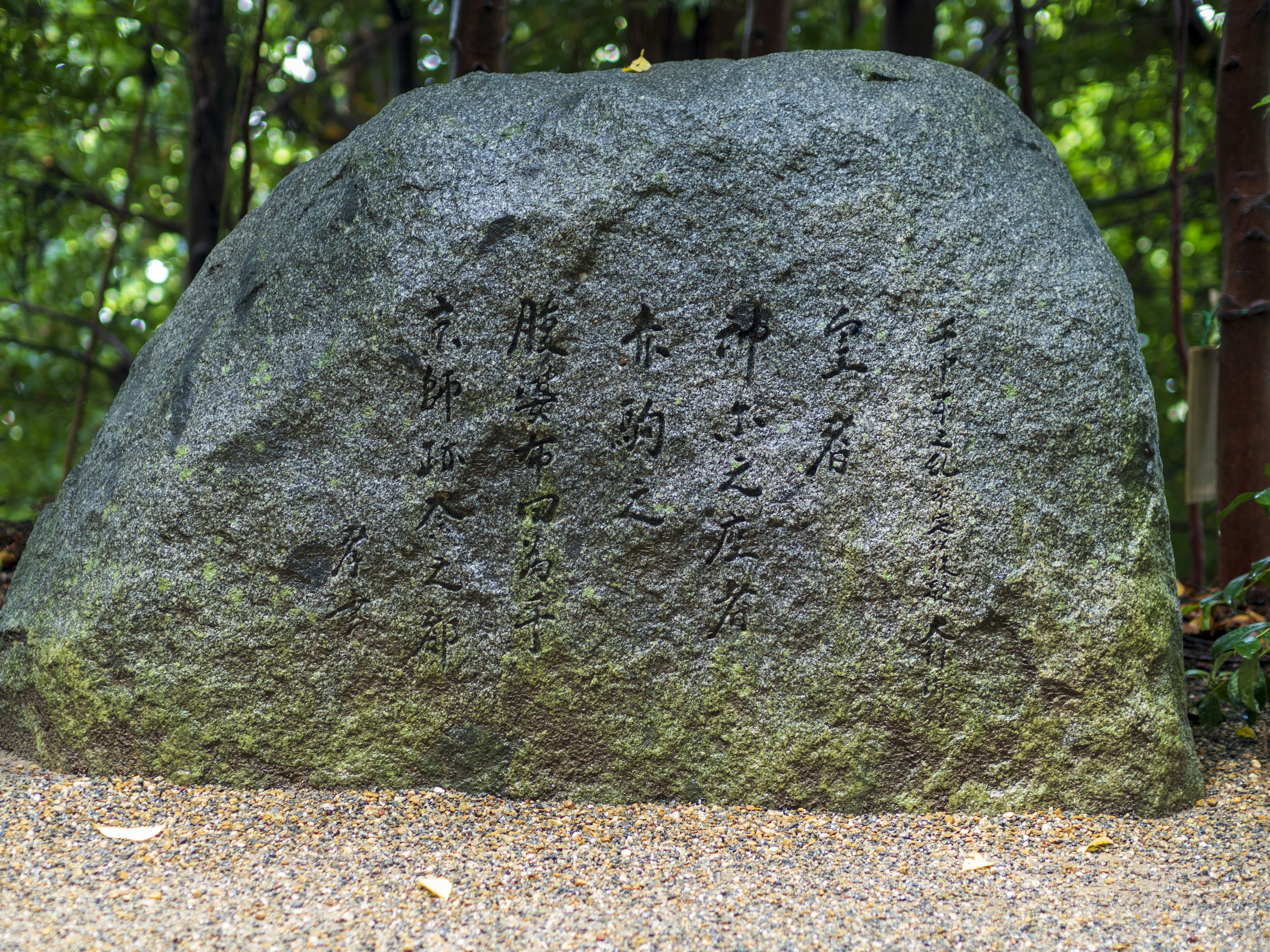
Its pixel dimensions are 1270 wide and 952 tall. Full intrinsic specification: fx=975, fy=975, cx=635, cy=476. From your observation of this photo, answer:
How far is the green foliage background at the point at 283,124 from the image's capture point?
19.5ft

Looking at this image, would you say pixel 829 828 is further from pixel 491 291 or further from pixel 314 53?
pixel 314 53

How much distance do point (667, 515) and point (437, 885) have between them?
1.09 meters

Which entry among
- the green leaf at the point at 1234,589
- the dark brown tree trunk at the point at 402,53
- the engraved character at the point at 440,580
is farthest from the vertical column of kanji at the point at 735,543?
the dark brown tree trunk at the point at 402,53

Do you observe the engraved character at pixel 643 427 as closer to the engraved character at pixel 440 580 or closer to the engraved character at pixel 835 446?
the engraved character at pixel 835 446

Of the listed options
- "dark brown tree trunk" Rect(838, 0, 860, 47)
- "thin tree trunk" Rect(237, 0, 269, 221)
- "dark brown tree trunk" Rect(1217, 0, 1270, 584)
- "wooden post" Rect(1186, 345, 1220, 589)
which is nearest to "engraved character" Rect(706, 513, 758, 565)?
"wooden post" Rect(1186, 345, 1220, 589)

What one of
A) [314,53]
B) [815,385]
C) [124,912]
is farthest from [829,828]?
[314,53]

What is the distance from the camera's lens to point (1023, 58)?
5.26m

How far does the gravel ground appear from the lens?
81.5 inches

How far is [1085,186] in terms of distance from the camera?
8102mm

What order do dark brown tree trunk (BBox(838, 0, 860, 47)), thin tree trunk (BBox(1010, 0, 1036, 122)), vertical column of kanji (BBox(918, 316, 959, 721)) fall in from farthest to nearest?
dark brown tree trunk (BBox(838, 0, 860, 47)), thin tree trunk (BBox(1010, 0, 1036, 122)), vertical column of kanji (BBox(918, 316, 959, 721))

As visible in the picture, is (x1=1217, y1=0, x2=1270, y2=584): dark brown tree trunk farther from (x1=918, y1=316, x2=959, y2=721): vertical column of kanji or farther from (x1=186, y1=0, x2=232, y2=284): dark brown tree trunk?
(x1=186, y1=0, x2=232, y2=284): dark brown tree trunk

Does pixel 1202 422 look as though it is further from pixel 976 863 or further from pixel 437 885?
pixel 437 885

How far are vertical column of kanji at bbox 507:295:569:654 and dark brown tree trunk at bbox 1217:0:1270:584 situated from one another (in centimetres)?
296

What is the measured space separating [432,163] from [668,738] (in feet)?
5.73
